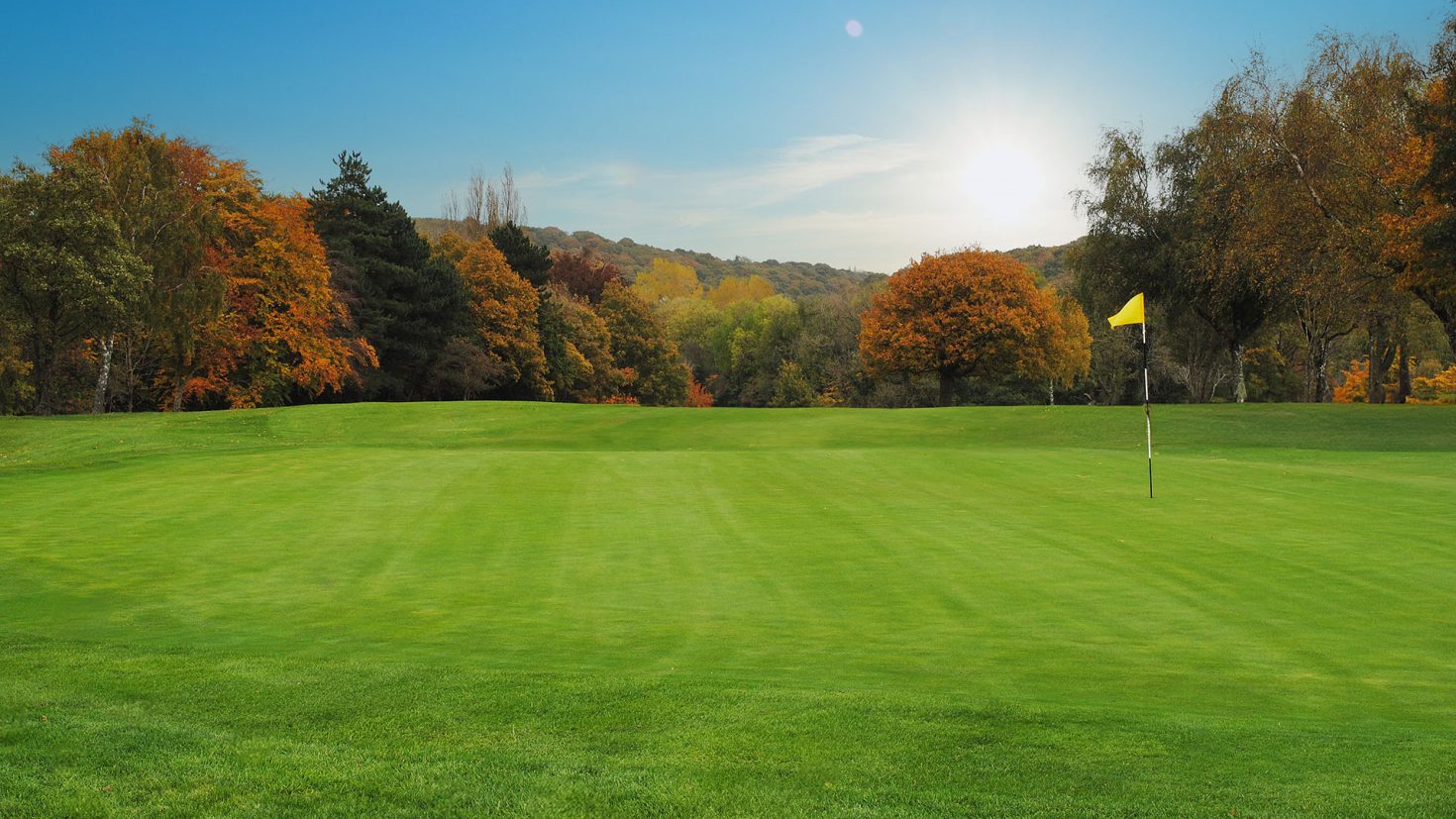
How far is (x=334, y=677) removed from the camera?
20.9 ft

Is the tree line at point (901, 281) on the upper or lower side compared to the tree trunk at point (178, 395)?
upper

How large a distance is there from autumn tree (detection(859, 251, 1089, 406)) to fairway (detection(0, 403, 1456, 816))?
4002cm

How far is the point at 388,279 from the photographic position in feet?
204

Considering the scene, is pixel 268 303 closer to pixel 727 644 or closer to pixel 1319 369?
pixel 727 644

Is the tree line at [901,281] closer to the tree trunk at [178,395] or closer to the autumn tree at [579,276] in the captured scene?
the tree trunk at [178,395]

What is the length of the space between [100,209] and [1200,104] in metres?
45.4

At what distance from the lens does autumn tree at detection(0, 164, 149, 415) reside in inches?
1463

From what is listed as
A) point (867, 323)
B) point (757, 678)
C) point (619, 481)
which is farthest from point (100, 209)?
point (757, 678)

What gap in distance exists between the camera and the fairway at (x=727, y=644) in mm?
4703

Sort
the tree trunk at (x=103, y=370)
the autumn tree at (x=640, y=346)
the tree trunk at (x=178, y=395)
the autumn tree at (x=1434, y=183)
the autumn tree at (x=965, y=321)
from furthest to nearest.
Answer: the autumn tree at (x=640, y=346) < the autumn tree at (x=965, y=321) < the tree trunk at (x=178, y=395) < the tree trunk at (x=103, y=370) < the autumn tree at (x=1434, y=183)

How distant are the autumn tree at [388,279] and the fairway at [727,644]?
44.0 m

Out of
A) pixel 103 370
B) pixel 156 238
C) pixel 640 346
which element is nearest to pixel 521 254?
pixel 640 346

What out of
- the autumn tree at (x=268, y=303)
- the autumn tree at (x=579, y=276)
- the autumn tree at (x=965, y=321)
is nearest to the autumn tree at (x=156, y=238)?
the autumn tree at (x=268, y=303)

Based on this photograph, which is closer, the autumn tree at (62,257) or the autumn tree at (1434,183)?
the autumn tree at (1434,183)
